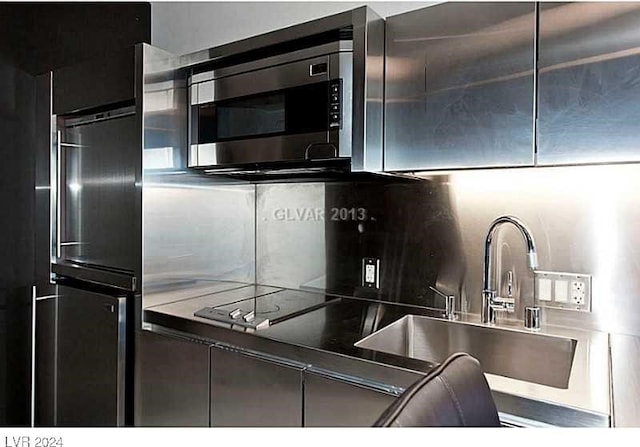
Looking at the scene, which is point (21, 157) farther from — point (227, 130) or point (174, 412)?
point (174, 412)

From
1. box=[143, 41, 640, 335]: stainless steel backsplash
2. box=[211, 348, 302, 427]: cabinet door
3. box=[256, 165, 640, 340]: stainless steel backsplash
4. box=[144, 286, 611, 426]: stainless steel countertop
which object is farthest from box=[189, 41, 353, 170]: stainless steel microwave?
box=[211, 348, 302, 427]: cabinet door

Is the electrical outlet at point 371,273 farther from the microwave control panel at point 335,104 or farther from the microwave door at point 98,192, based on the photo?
the microwave door at point 98,192

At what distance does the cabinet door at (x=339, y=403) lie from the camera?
1.14m

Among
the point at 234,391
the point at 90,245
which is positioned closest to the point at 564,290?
the point at 234,391

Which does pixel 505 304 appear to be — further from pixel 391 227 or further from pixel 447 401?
pixel 447 401

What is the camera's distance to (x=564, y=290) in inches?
57.2

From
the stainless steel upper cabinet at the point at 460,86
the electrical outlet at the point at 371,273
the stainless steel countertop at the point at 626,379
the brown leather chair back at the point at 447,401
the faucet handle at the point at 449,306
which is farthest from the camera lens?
the electrical outlet at the point at 371,273

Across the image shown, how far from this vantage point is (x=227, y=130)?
167 cm

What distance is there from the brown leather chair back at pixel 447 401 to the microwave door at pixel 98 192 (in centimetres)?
131

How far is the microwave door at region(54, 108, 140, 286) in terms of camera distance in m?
1.73

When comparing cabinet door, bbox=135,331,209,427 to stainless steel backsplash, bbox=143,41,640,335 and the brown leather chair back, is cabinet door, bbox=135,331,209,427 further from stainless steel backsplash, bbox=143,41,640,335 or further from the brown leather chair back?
the brown leather chair back

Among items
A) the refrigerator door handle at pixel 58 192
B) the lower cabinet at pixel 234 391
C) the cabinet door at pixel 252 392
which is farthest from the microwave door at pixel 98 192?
the cabinet door at pixel 252 392

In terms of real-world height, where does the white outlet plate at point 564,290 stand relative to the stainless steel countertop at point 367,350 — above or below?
above

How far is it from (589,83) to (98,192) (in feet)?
5.65
